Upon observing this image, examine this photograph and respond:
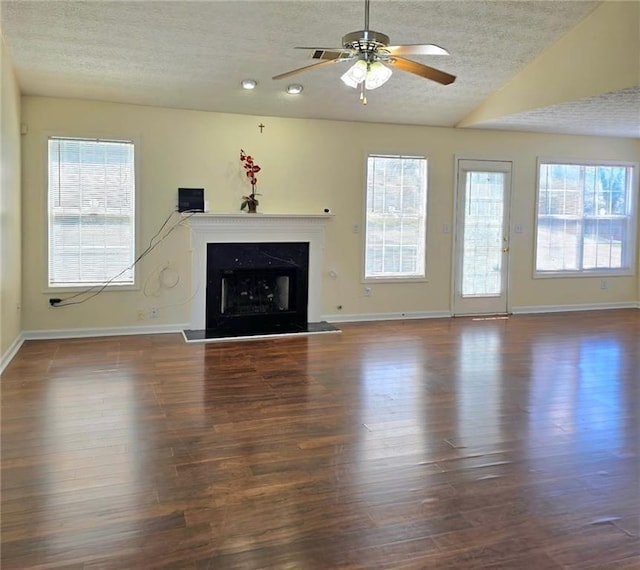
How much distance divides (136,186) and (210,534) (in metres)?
4.69

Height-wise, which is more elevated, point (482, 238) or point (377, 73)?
point (377, 73)

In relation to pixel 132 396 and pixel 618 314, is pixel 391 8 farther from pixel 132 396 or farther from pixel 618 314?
pixel 618 314

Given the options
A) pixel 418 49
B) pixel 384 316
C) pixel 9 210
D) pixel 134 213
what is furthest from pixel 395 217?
pixel 9 210

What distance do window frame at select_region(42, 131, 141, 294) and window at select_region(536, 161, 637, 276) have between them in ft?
17.6

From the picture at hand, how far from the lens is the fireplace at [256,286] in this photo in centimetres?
655

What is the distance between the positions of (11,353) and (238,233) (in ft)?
8.58

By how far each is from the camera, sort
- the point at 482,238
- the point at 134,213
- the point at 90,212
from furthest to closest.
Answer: the point at 482,238 < the point at 134,213 < the point at 90,212

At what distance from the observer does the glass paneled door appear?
7.60 meters

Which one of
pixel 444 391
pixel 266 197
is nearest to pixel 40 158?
pixel 266 197

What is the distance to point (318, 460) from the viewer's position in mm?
3072

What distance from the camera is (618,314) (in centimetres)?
798

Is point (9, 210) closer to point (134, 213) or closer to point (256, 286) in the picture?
point (134, 213)

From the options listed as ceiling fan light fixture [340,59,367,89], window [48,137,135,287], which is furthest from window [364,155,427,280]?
ceiling fan light fixture [340,59,367,89]

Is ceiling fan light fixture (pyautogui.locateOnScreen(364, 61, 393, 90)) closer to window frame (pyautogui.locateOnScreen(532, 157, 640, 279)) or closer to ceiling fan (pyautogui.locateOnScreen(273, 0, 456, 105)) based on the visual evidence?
ceiling fan (pyautogui.locateOnScreen(273, 0, 456, 105))
